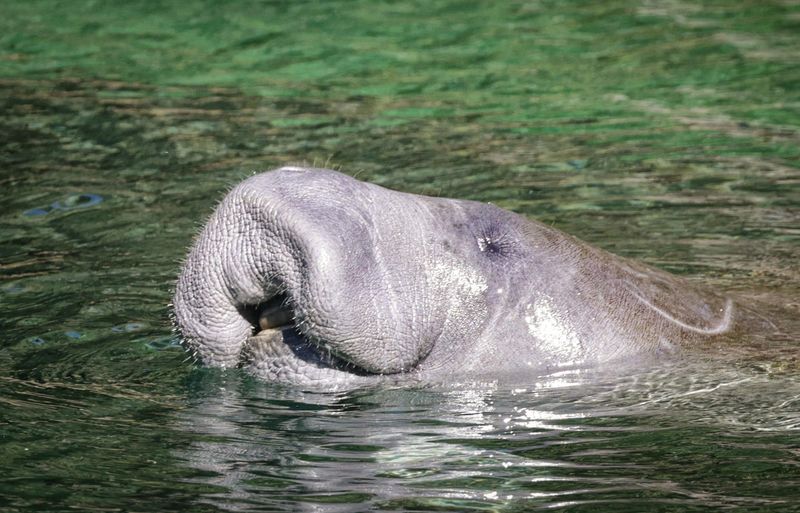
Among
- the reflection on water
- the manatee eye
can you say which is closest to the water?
the reflection on water

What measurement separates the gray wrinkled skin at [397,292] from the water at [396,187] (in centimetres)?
18

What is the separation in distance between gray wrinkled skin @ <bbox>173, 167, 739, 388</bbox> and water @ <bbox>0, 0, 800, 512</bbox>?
0.59 feet

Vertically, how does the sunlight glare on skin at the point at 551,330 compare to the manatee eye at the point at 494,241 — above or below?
below

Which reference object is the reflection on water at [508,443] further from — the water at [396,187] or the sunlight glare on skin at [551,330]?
the sunlight glare on skin at [551,330]

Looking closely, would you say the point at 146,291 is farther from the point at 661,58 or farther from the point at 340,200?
the point at 661,58

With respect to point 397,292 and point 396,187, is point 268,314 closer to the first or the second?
point 397,292

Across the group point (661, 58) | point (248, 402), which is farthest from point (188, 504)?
point (661, 58)

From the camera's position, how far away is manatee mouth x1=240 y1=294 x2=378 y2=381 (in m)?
5.32

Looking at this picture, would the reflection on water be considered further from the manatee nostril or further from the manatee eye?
the manatee eye

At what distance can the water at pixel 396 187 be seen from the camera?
4.89 m

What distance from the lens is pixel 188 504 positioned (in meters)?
4.51

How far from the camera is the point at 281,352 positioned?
17.6 feet

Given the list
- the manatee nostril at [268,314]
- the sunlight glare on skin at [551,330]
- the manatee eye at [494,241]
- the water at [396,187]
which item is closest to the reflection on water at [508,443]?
the water at [396,187]

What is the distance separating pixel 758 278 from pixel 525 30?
359 inches
